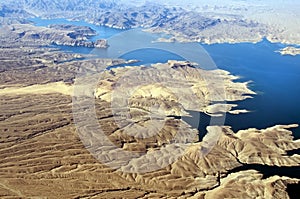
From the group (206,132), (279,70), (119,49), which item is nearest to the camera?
(206,132)

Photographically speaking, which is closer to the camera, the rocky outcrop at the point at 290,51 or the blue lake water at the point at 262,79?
the blue lake water at the point at 262,79

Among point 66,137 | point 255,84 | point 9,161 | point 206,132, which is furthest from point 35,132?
point 255,84

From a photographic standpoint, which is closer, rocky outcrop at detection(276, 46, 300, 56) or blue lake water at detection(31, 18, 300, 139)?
blue lake water at detection(31, 18, 300, 139)

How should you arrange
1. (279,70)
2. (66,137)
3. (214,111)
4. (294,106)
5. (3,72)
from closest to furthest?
(66,137) → (214,111) → (294,106) → (3,72) → (279,70)

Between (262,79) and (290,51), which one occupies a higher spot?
(290,51)

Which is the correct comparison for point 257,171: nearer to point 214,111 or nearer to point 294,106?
point 214,111

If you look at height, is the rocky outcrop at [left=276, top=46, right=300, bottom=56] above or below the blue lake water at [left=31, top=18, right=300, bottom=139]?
above

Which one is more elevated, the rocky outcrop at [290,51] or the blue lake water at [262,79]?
the rocky outcrop at [290,51]

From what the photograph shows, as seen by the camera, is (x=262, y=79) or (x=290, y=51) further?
(x=290, y=51)
